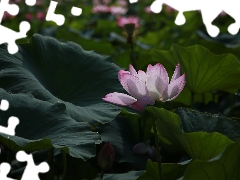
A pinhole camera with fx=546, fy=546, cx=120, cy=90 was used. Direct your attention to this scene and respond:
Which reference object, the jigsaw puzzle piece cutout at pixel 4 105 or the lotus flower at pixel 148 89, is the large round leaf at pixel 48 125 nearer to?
the jigsaw puzzle piece cutout at pixel 4 105

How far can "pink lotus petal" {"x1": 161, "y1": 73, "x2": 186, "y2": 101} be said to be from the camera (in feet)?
3.28

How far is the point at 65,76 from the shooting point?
140 centimetres

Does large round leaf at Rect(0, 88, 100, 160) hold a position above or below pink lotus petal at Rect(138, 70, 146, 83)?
below

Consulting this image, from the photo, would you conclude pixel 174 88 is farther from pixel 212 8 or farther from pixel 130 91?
pixel 212 8

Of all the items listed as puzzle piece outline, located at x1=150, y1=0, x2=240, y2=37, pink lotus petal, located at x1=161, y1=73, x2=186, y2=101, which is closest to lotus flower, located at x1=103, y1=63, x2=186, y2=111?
pink lotus petal, located at x1=161, y1=73, x2=186, y2=101

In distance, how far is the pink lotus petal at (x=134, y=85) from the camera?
100 cm

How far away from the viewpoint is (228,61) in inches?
58.2

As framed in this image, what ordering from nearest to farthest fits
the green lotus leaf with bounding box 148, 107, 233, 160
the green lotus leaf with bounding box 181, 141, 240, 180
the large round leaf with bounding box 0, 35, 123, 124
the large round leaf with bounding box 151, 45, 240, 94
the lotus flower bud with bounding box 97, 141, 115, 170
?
the green lotus leaf with bounding box 181, 141, 240, 180 < the green lotus leaf with bounding box 148, 107, 233, 160 < the lotus flower bud with bounding box 97, 141, 115, 170 < the large round leaf with bounding box 0, 35, 123, 124 < the large round leaf with bounding box 151, 45, 240, 94


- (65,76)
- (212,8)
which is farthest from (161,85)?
(212,8)

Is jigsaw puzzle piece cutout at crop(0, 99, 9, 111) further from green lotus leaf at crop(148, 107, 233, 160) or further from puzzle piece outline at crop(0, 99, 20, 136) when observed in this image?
green lotus leaf at crop(148, 107, 233, 160)

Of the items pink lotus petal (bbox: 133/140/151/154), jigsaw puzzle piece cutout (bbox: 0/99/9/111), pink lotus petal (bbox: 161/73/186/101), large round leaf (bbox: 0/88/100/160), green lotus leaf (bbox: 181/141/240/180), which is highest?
pink lotus petal (bbox: 161/73/186/101)

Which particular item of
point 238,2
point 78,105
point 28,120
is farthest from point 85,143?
point 238,2

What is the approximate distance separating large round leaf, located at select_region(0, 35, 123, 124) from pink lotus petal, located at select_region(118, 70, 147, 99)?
9.0 inches

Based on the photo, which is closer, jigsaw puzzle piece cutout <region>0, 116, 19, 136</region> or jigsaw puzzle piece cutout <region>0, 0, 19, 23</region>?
jigsaw puzzle piece cutout <region>0, 116, 19, 136</region>
